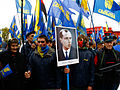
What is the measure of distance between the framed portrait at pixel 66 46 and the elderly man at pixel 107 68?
0.77 metres

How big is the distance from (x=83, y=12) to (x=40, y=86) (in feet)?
14.3

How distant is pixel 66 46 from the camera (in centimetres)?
277

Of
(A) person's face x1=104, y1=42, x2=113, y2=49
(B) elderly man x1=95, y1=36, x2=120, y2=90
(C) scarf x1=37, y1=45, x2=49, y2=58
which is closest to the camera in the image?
(C) scarf x1=37, y1=45, x2=49, y2=58

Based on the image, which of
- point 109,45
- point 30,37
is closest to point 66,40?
point 109,45

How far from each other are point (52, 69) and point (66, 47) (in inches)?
21.8

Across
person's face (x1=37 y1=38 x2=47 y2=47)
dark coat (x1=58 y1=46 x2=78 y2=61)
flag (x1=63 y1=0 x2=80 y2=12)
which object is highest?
flag (x1=63 y1=0 x2=80 y2=12)

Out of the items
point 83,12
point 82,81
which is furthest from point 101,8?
point 82,81

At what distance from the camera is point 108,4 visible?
5.10m

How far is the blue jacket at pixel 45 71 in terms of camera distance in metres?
2.78

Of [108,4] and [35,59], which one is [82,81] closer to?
[35,59]

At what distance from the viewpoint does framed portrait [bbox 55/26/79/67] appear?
263 centimetres

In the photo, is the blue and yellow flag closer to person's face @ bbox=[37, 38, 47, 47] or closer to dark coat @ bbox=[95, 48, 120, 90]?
person's face @ bbox=[37, 38, 47, 47]

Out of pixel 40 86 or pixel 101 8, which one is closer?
pixel 40 86

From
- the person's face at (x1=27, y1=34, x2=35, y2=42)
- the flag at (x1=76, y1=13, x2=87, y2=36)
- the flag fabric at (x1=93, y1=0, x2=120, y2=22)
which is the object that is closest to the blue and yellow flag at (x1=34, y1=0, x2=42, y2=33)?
the person's face at (x1=27, y1=34, x2=35, y2=42)
